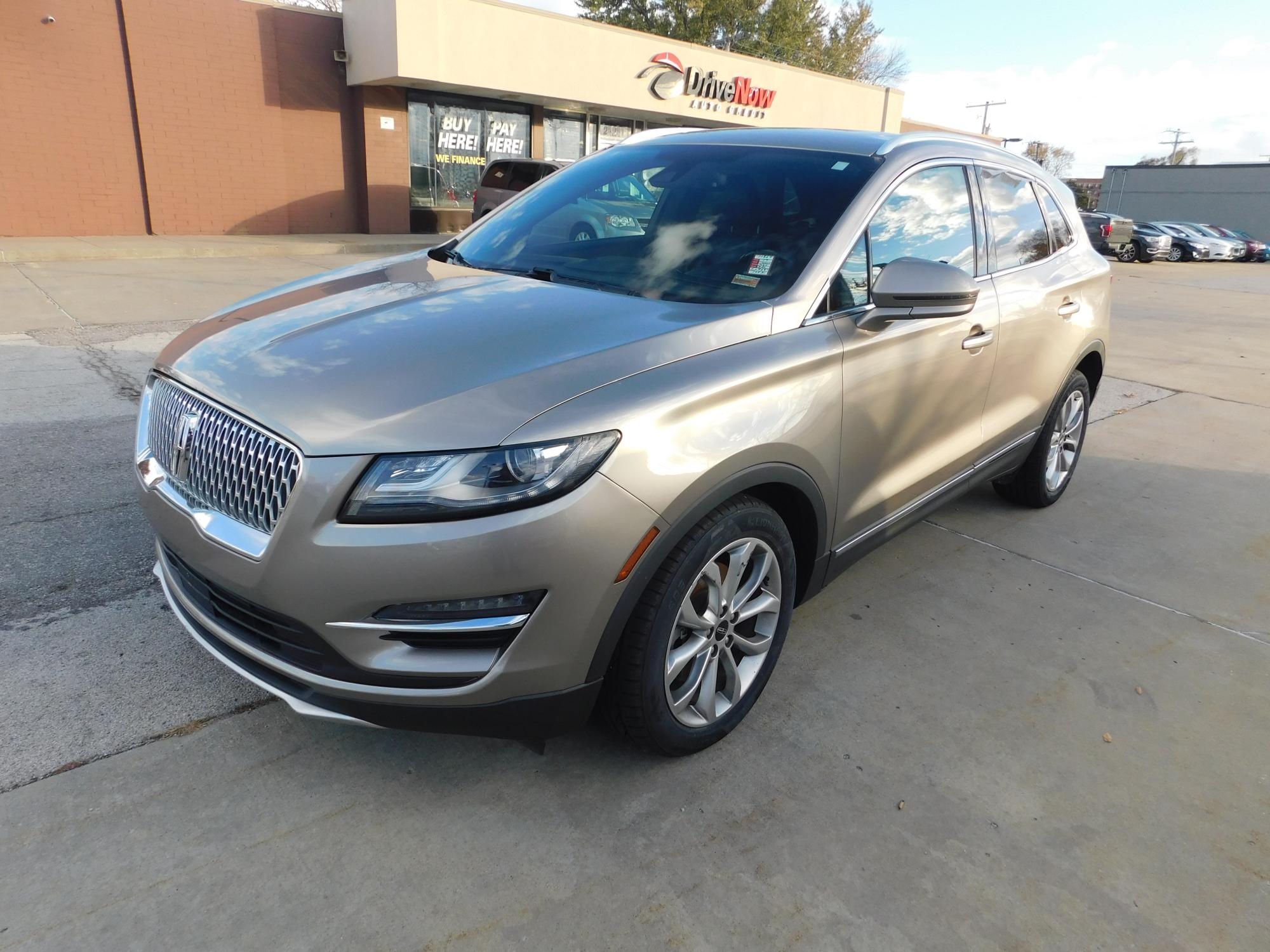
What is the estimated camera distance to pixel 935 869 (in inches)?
90.7

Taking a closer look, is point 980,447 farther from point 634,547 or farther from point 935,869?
point 634,547

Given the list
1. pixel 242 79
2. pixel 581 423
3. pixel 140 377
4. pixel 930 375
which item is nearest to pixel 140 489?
pixel 581 423

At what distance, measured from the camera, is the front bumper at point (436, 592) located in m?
1.98

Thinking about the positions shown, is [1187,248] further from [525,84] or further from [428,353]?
[428,353]

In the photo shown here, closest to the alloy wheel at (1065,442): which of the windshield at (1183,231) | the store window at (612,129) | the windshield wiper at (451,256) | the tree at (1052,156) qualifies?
the windshield wiper at (451,256)

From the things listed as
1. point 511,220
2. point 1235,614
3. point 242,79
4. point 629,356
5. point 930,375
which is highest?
point 242,79

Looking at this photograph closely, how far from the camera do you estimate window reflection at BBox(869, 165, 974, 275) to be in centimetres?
310

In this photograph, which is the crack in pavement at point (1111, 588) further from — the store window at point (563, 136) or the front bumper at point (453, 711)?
the store window at point (563, 136)

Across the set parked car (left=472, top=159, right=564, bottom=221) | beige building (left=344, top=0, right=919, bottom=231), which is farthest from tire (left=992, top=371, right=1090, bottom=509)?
beige building (left=344, top=0, right=919, bottom=231)

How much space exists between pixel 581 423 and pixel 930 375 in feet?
5.72

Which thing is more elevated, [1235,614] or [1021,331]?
[1021,331]

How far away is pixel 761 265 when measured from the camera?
2902 millimetres

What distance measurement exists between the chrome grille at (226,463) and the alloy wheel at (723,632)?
1.08 metres

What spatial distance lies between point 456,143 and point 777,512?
1996 centimetres
